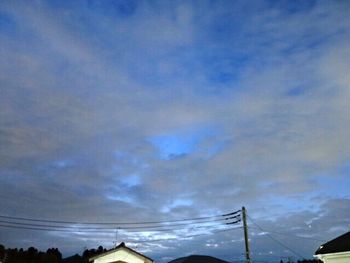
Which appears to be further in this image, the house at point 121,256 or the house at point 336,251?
the house at point 121,256

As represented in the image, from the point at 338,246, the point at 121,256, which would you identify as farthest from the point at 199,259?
the point at 338,246

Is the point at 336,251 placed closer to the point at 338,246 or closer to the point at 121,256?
the point at 338,246

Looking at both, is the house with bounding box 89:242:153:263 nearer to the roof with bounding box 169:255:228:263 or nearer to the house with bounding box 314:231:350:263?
the roof with bounding box 169:255:228:263

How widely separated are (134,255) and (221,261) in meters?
13.3

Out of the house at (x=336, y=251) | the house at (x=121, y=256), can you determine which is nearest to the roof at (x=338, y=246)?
the house at (x=336, y=251)

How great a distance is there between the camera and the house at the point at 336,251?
87.2ft

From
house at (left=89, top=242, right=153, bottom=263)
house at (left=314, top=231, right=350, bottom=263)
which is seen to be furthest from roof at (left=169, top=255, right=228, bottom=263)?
house at (left=314, top=231, right=350, bottom=263)

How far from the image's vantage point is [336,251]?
27203 millimetres

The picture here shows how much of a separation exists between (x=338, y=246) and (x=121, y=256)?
78.4 feet

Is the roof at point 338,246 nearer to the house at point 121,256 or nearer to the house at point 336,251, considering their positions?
the house at point 336,251

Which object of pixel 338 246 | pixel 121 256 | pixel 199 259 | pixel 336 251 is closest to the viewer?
pixel 336 251

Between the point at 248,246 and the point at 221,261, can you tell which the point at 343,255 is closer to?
the point at 248,246

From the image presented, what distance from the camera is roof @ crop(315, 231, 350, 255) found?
2697 cm

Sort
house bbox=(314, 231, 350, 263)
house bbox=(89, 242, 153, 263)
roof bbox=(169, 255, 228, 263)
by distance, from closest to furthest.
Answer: house bbox=(314, 231, 350, 263)
house bbox=(89, 242, 153, 263)
roof bbox=(169, 255, 228, 263)
